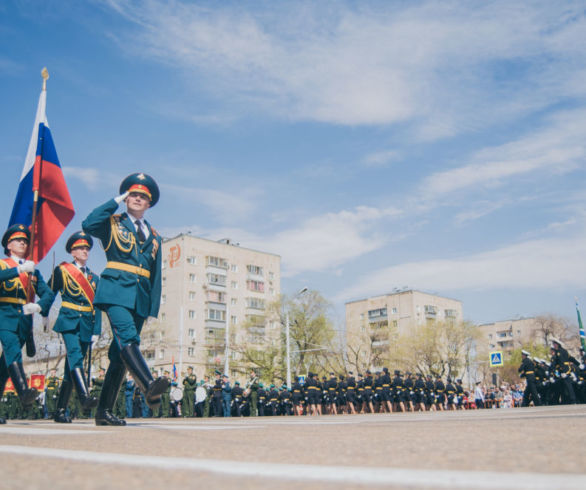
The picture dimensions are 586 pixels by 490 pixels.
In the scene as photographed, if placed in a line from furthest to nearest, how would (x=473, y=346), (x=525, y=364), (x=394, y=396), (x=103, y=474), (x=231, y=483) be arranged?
(x=473, y=346), (x=394, y=396), (x=525, y=364), (x=103, y=474), (x=231, y=483)

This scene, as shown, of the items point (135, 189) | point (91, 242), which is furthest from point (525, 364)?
point (135, 189)

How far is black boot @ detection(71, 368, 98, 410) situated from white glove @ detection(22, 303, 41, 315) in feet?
3.23

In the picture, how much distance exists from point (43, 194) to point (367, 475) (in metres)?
8.69

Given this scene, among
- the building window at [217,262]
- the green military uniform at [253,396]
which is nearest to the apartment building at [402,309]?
the building window at [217,262]

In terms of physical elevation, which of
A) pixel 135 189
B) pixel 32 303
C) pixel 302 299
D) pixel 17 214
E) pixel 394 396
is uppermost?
pixel 302 299

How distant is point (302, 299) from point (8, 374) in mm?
49353

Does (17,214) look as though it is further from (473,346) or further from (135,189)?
(473,346)

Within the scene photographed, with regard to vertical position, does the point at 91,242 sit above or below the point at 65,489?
above

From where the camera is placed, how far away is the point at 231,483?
1.65 m

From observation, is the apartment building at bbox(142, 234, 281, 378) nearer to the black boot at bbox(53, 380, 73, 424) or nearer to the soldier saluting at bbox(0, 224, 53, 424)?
the black boot at bbox(53, 380, 73, 424)

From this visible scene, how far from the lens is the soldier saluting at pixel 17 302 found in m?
7.86

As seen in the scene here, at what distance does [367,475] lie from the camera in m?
1.75

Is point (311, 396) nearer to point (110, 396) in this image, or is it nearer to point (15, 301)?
point (15, 301)

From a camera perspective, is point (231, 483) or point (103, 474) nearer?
point (231, 483)
